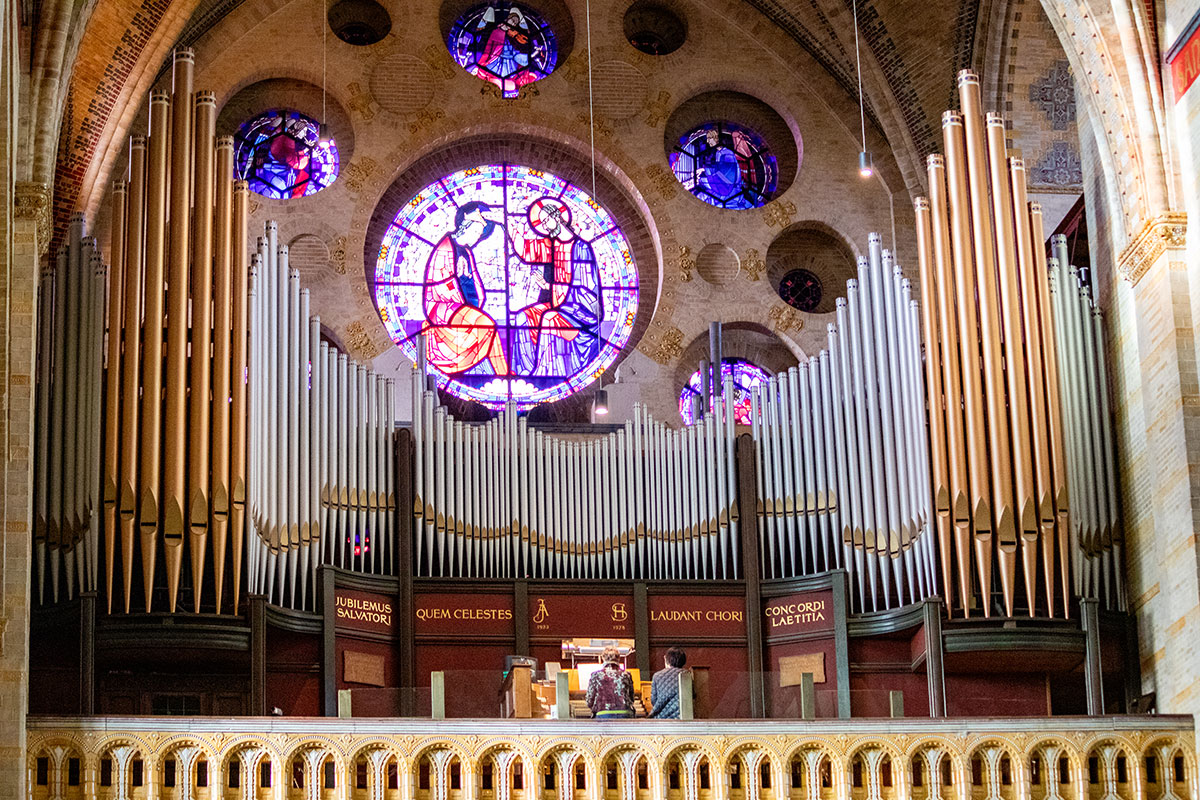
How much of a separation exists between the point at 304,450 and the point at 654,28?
29.4 feet

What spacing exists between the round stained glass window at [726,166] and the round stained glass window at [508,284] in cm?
120

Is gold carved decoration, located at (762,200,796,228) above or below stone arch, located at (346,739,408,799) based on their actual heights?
above

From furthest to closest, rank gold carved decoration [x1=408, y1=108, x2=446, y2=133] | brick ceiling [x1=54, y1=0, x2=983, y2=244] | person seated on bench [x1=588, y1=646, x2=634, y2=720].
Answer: gold carved decoration [x1=408, y1=108, x2=446, y2=133] < brick ceiling [x1=54, y1=0, x2=983, y2=244] < person seated on bench [x1=588, y1=646, x2=634, y2=720]

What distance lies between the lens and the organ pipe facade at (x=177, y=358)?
1972 cm

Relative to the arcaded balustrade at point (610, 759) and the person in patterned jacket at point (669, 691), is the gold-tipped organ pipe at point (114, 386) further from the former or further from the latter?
the person in patterned jacket at point (669, 691)

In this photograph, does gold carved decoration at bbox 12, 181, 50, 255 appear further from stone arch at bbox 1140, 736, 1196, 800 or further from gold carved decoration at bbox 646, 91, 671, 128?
stone arch at bbox 1140, 736, 1196, 800

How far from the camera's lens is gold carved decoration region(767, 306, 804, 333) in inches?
1017

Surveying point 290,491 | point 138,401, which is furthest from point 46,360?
point 290,491

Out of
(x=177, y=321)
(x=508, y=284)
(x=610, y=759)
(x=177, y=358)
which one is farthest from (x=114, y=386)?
(x=508, y=284)

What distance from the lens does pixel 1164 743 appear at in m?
19.2

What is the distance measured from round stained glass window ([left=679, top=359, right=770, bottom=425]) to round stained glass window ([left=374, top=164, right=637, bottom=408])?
3.35ft

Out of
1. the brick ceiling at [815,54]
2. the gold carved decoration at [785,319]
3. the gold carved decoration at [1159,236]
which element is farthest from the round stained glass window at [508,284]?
the gold carved decoration at [1159,236]

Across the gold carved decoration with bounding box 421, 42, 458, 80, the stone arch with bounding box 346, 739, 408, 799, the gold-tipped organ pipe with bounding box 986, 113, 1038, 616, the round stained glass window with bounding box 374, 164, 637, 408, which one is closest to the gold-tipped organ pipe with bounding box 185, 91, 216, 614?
the stone arch with bounding box 346, 739, 408, 799

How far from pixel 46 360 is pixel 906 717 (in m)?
8.70
